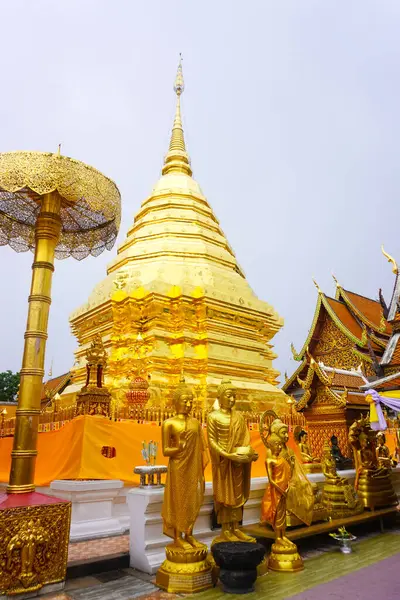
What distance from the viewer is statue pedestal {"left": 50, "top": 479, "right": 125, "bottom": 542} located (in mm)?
5203

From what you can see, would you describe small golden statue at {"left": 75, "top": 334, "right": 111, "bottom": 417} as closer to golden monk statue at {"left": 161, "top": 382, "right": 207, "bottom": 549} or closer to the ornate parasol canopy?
the ornate parasol canopy

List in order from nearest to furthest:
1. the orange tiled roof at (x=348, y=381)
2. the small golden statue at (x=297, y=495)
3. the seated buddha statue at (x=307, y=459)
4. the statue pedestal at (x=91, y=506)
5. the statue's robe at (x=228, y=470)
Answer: the statue's robe at (x=228, y=470) < the small golden statue at (x=297, y=495) < the statue pedestal at (x=91, y=506) < the seated buddha statue at (x=307, y=459) < the orange tiled roof at (x=348, y=381)

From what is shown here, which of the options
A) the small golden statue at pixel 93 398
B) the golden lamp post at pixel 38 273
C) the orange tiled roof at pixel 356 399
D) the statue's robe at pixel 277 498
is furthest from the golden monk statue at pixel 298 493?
the orange tiled roof at pixel 356 399

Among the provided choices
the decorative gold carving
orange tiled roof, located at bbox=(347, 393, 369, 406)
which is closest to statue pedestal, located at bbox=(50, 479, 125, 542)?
the decorative gold carving

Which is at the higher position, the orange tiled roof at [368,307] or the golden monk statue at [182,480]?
the orange tiled roof at [368,307]

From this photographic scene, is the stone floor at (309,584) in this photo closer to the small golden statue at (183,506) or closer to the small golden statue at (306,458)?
the small golden statue at (183,506)

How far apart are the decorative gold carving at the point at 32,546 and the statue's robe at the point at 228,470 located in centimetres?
135

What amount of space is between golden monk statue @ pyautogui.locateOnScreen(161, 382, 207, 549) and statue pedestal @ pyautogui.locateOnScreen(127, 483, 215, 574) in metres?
0.35

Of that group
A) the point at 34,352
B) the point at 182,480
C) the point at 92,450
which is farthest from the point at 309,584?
the point at 92,450

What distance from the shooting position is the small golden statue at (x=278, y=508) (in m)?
4.09

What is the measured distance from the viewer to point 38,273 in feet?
14.5

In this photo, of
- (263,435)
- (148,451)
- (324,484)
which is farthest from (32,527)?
(324,484)

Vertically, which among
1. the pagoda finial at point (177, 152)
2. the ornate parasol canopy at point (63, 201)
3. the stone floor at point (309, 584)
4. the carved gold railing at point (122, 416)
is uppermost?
the pagoda finial at point (177, 152)

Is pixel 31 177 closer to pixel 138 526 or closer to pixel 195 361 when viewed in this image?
pixel 138 526
